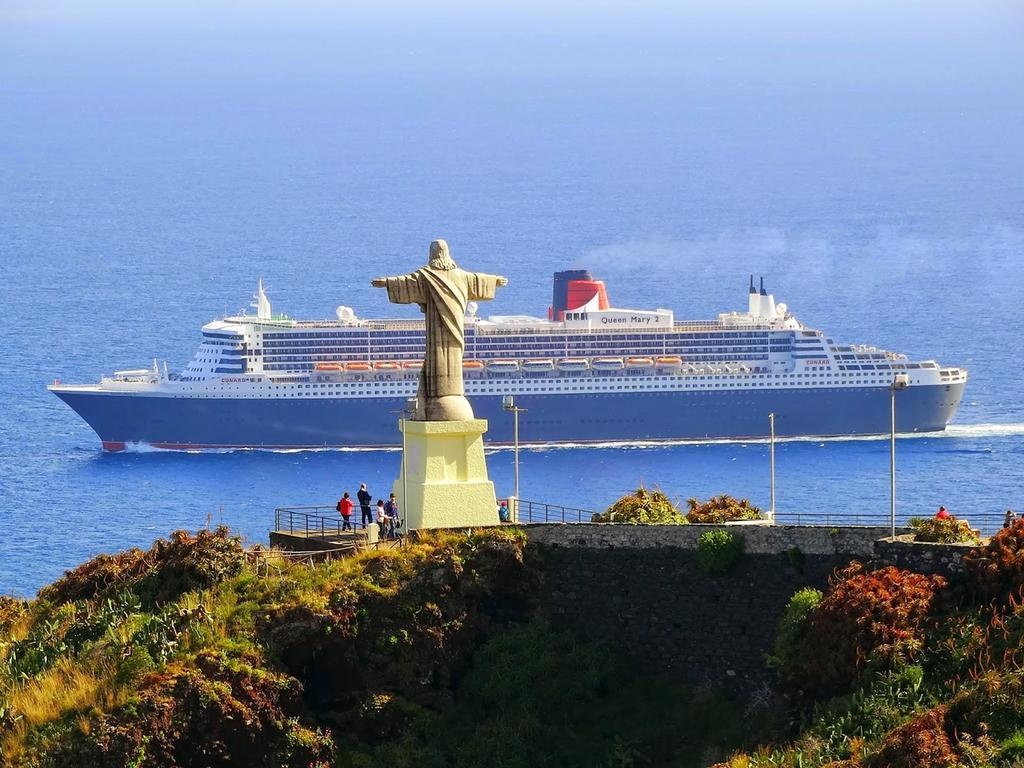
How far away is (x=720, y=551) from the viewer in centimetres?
2753

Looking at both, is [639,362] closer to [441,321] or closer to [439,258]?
[439,258]

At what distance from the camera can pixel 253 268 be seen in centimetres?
14138

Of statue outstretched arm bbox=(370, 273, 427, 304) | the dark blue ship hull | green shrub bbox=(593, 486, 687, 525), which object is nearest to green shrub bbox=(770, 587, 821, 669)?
green shrub bbox=(593, 486, 687, 525)

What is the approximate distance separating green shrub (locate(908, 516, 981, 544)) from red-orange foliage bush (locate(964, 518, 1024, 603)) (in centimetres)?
67

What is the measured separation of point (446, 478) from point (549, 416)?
243 ft

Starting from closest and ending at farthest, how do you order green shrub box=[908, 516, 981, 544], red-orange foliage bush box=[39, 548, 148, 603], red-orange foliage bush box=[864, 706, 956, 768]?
red-orange foliage bush box=[864, 706, 956, 768] < green shrub box=[908, 516, 981, 544] < red-orange foliage bush box=[39, 548, 148, 603]

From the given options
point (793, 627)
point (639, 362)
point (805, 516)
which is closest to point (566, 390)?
point (639, 362)

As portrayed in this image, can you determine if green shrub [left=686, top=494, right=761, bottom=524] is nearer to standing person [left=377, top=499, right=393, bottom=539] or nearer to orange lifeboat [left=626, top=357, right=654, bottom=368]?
standing person [left=377, top=499, right=393, bottom=539]

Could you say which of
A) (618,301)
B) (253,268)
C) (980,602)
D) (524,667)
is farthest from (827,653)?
(253,268)

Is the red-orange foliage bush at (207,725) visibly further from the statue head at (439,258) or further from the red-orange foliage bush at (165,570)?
the statue head at (439,258)

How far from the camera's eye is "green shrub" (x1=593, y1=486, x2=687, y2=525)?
3006cm

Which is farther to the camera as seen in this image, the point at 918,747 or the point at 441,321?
the point at 441,321

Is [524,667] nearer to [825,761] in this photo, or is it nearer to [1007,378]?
[825,761]

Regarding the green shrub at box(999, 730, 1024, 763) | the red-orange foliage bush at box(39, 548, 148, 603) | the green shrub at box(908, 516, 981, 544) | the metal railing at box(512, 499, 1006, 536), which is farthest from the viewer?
the metal railing at box(512, 499, 1006, 536)
